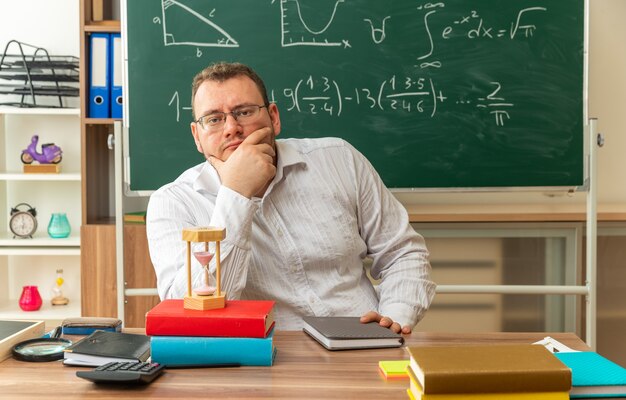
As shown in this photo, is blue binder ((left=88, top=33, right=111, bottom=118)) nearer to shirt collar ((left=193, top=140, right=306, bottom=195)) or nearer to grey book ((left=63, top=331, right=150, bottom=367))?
shirt collar ((left=193, top=140, right=306, bottom=195))

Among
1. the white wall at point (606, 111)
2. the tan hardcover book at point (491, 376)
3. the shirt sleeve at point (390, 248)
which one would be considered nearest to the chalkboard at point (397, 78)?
the white wall at point (606, 111)

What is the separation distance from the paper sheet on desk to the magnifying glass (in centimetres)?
88

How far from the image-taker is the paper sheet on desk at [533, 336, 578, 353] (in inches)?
51.6

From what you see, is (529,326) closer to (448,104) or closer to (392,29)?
(448,104)

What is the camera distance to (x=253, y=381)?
1.18m

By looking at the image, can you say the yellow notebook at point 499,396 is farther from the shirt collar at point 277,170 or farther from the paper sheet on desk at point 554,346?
the shirt collar at point 277,170

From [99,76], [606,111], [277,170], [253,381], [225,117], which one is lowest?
[253,381]

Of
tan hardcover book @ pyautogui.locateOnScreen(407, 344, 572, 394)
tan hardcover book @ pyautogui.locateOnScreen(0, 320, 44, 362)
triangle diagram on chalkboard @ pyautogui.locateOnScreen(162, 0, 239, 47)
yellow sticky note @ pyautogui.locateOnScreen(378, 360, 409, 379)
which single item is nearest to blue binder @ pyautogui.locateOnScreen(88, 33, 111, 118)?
triangle diagram on chalkboard @ pyautogui.locateOnScreen(162, 0, 239, 47)

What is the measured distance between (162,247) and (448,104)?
1433 mm

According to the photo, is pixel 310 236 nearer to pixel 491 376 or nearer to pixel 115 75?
pixel 491 376

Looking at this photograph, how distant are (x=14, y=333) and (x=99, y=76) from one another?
1.77 metres

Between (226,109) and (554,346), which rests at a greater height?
(226,109)

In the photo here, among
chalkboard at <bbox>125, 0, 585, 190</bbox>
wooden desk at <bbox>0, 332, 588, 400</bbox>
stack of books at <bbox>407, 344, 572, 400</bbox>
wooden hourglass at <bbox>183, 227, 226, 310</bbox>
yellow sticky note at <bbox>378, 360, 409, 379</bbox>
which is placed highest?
chalkboard at <bbox>125, 0, 585, 190</bbox>

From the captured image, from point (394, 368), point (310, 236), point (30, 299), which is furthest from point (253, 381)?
point (30, 299)
